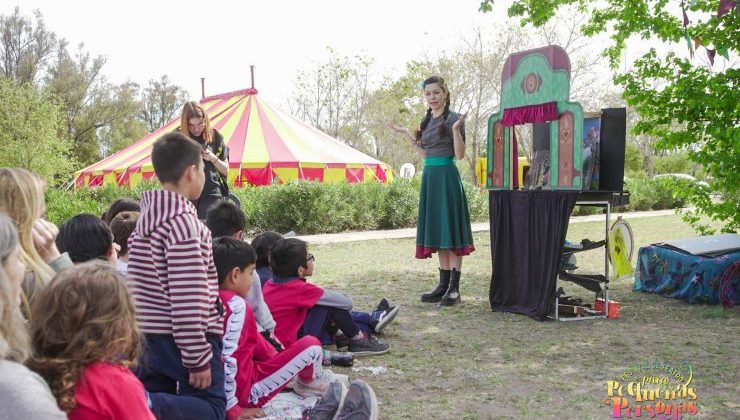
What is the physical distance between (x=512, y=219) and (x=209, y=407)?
Answer: 362 cm

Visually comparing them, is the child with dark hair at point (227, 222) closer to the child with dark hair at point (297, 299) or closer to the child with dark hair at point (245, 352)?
the child with dark hair at point (297, 299)

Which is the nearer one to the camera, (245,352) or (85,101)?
(245,352)

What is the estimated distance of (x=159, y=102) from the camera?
51.2m

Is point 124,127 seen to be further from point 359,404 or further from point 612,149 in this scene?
point 359,404

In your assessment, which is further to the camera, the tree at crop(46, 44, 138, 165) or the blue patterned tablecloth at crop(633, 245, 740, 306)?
the tree at crop(46, 44, 138, 165)

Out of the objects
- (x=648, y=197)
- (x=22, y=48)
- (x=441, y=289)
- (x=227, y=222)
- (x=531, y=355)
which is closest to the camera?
(x=227, y=222)

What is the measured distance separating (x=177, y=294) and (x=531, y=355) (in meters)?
2.58

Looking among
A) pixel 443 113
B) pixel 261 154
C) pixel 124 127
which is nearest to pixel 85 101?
pixel 124 127

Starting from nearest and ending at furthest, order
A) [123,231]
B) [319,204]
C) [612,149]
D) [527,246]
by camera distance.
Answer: [123,231] < [612,149] < [527,246] < [319,204]

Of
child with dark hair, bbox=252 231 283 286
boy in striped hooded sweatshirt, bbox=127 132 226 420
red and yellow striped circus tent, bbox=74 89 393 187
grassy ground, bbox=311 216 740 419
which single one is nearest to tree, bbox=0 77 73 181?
red and yellow striped circus tent, bbox=74 89 393 187

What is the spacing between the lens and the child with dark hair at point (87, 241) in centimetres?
310

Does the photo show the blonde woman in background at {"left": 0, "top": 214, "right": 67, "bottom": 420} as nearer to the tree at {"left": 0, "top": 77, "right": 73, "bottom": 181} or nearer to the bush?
the bush

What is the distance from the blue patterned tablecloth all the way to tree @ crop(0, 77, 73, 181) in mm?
23645

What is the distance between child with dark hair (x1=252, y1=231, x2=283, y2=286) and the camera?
4504 mm
